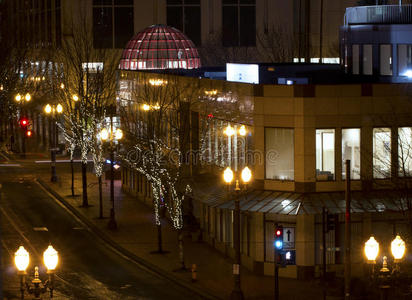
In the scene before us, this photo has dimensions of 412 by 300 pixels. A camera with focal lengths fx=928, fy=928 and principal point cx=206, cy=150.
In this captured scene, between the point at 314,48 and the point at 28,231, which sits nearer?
the point at 28,231

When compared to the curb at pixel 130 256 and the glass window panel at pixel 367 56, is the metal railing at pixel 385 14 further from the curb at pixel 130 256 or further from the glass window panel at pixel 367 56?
the curb at pixel 130 256

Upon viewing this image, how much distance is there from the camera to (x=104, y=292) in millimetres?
36594

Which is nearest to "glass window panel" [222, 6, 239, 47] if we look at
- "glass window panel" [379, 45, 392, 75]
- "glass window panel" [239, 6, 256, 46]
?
"glass window panel" [239, 6, 256, 46]

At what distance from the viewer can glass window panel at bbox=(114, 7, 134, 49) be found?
308ft

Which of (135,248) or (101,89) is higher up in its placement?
(101,89)

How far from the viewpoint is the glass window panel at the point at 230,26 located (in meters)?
95.1

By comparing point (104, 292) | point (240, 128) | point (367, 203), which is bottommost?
point (104, 292)

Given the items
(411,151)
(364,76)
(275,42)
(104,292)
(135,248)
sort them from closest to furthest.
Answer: (104,292)
(411,151)
(135,248)
(364,76)
(275,42)

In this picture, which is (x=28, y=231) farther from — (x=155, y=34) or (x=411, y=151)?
(x=155, y=34)

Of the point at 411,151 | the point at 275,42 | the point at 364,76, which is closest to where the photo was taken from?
the point at 411,151

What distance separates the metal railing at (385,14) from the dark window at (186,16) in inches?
1760

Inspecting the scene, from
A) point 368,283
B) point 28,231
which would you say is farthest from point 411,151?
point 28,231

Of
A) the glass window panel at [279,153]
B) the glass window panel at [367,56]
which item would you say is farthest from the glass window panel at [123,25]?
the glass window panel at [279,153]

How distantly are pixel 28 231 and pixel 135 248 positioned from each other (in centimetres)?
763
